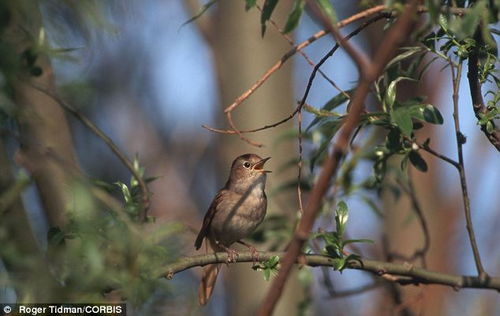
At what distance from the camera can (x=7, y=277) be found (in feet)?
5.19

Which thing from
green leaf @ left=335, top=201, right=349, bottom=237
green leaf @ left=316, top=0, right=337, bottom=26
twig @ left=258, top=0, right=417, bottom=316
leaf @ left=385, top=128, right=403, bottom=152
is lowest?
twig @ left=258, top=0, right=417, bottom=316

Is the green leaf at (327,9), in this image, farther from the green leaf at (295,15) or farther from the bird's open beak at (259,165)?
the bird's open beak at (259,165)

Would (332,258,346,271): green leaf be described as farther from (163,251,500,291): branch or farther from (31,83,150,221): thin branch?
(31,83,150,221): thin branch

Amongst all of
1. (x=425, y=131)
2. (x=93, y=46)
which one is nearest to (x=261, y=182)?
(x=425, y=131)

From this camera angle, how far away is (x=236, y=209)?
5281 millimetres

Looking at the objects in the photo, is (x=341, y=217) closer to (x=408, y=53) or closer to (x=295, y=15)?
(x=408, y=53)

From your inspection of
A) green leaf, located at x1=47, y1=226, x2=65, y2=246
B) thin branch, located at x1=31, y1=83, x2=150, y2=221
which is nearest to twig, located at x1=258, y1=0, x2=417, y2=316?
green leaf, located at x1=47, y1=226, x2=65, y2=246

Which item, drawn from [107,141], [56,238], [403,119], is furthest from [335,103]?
[56,238]

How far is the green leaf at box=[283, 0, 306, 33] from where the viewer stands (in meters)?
1.83

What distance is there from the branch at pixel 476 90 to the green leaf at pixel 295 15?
A: 38.0 inches

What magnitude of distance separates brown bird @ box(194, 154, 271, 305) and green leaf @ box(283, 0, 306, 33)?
3.25 m

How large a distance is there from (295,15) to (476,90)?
106 cm

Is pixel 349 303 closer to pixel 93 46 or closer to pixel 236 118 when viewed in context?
pixel 236 118

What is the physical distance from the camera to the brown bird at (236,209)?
527cm
